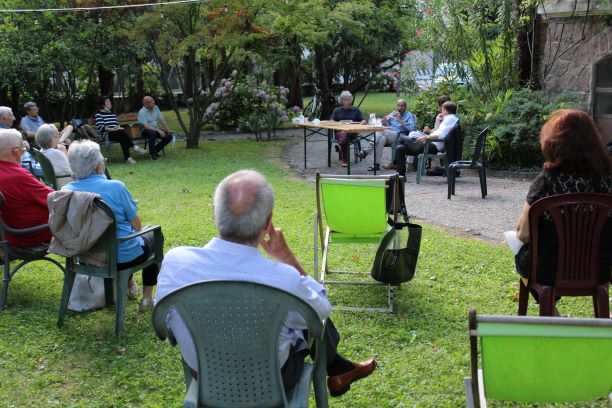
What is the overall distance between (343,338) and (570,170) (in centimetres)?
170

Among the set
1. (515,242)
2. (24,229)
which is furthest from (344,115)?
(515,242)

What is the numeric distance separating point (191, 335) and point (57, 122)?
731 inches

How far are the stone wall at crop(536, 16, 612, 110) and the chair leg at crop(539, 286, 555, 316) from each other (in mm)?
9344

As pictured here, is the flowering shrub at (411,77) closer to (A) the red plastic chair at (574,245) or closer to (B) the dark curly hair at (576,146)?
(B) the dark curly hair at (576,146)

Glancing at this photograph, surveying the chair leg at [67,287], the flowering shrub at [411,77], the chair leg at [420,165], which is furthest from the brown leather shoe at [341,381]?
the flowering shrub at [411,77]

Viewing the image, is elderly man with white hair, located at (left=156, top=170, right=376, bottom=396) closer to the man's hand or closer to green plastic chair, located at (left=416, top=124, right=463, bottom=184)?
the man's hand

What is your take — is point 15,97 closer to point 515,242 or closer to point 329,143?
point 329,143

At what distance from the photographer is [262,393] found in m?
2.73

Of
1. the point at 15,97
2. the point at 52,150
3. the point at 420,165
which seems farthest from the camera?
the point at 15,97

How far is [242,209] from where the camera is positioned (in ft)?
9.30

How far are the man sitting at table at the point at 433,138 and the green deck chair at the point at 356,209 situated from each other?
5.32 metres

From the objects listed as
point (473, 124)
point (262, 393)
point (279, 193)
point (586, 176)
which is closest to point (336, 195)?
point (586, 176)

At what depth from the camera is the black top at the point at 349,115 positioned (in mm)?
13461

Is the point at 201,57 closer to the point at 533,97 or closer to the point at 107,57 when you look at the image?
the point at 107,57
